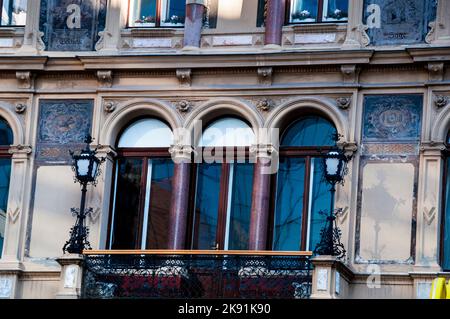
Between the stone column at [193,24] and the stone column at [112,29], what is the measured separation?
1.39 metres

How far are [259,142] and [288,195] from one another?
1.18 metres

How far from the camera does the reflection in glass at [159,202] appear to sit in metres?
45.3

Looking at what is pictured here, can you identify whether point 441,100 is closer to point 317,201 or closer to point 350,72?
point 350,72

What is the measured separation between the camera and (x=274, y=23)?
45562mm

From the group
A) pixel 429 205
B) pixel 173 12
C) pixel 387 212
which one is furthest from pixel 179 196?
pixel 429 205

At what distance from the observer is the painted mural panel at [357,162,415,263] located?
144 ft

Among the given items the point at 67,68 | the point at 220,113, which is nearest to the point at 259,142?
the point at 220,113

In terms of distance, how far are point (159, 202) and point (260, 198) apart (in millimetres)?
2156

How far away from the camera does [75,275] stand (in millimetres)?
43500

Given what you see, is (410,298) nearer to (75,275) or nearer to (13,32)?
(75,275)

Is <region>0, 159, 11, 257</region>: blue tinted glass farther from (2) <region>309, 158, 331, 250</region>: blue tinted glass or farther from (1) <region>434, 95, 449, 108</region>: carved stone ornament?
(1) <region>434, 95, 449, 108</region>: carved stone ornament

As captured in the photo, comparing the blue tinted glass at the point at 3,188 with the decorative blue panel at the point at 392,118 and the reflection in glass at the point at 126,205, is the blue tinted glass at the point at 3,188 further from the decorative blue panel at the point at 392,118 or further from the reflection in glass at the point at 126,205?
the decorative blue panel at the point at 392,118

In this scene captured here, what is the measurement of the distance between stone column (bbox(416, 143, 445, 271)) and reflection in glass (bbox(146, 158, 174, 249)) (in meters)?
5.05

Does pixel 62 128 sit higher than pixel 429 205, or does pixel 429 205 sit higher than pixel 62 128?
pixel 62 128
